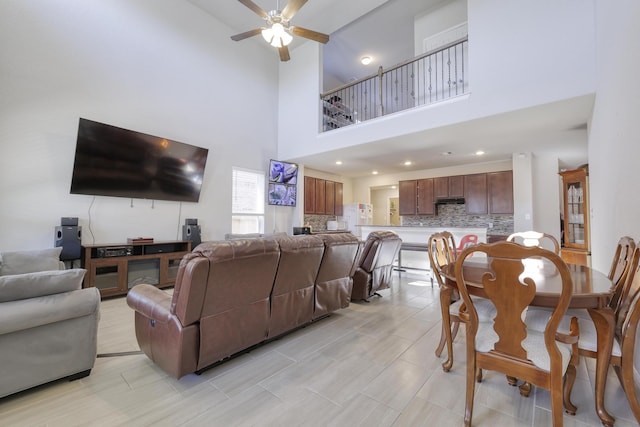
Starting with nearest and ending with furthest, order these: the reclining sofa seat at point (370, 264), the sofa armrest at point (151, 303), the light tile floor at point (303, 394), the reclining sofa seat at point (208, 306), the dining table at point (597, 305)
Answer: the dining table at point (597, 305) → the light tile floor at point (303, 394) → the reclining sofa seat at point (208, 306) → the sofa armrest at point (151, 303) → the reclining sofa seat at point (370, 264)

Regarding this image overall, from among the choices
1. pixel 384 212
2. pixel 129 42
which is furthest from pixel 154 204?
pixel 384 212

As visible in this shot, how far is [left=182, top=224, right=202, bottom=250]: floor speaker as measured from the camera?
506cm

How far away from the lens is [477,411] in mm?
1639

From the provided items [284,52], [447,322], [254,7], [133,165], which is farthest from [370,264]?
[133,165]

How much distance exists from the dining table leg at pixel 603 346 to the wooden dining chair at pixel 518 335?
0.10m

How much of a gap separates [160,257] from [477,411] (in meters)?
4.61

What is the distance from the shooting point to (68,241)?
3.75 meters

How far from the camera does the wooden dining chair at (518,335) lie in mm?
1293

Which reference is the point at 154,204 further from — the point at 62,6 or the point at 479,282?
the point at 479,282

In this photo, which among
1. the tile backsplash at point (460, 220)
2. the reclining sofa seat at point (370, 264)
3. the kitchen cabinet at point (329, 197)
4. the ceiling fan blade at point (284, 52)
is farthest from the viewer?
the kitchen cabinet at point (329, 197)

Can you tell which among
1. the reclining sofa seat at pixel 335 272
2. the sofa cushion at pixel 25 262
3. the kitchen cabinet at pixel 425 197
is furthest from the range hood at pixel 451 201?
the sofa cushion at pixel 25 262

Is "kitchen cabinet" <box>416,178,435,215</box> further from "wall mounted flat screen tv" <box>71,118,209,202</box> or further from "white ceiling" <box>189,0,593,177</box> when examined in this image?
"wall mounted flat screen tv" <box>71,118,209,202</box>

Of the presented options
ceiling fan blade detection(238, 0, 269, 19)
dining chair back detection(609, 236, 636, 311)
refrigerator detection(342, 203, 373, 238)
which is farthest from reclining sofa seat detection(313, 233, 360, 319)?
refrigerator detection(342, 203, 373, 238)

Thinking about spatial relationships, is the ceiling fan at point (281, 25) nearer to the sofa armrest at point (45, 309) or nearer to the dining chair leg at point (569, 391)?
the sofa armrest at point (45, 309)
